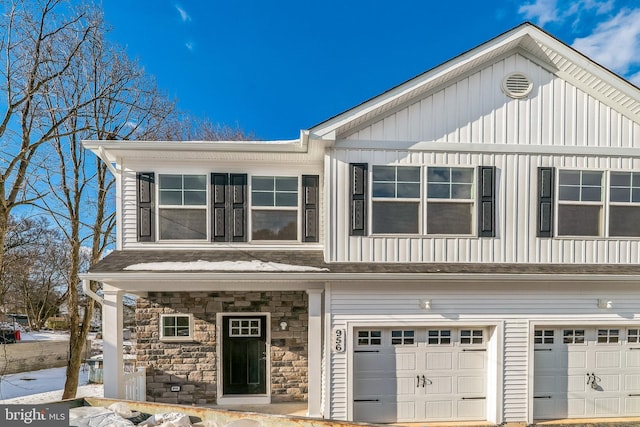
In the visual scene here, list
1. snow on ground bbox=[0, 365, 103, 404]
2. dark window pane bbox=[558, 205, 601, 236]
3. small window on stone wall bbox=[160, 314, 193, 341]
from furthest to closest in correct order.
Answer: snow on ground bbox=[0, 365, 103, 404] < small window on stone wall bbox=[160, 314, 193, 341] < dark window pane bbox=[558, 205, 601, 236]

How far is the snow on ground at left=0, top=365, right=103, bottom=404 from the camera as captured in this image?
10572mm

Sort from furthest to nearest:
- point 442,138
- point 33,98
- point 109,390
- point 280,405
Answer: point 33,98, point 280,405, point 442,138, point 109,390

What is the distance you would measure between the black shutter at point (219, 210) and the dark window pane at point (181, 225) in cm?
18

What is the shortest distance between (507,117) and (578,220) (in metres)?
2.20

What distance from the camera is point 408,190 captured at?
19.6 feet

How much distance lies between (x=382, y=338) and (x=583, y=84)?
5689 mm

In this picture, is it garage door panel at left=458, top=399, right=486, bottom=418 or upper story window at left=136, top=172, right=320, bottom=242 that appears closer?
garage door panel at left=458, top=399, right=486, bottom=418

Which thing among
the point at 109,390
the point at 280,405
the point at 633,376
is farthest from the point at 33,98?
the point at 633,376

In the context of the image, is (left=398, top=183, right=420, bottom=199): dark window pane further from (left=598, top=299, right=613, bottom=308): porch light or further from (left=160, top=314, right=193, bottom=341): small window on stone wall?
(left=160, top=314, right=193, bottom=341): small window on stone wall

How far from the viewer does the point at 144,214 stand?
A: 6285 mm

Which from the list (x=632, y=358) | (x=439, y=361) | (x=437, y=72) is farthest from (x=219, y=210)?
(x=632, y=358)

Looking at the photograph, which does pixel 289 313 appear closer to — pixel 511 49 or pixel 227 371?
pixel 227 371

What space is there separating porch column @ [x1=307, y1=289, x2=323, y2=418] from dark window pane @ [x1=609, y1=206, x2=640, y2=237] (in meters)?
5.31
